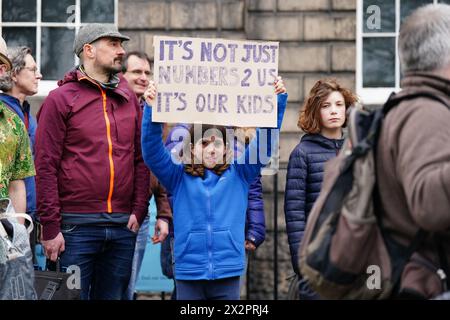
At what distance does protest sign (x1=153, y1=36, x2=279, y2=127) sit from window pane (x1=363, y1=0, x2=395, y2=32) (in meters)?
4.40

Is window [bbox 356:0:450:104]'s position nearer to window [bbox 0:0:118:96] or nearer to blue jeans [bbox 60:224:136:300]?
window [bbox 0:0:118:96]

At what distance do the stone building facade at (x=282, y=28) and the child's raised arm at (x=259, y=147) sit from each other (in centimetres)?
373

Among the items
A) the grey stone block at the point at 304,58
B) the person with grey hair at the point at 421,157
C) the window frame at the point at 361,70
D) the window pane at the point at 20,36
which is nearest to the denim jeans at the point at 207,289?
the person with grey hair at the point at 421,157

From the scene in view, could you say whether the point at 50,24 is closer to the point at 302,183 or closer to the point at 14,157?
the point at 302,183

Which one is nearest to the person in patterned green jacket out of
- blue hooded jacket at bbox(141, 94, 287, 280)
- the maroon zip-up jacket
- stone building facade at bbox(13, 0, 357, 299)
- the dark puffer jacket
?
the maroon zip-up jacket

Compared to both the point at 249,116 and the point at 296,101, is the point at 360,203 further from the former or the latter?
the point at 296,101

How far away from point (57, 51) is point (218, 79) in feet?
15.5

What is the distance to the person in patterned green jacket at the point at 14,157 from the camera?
571 cm

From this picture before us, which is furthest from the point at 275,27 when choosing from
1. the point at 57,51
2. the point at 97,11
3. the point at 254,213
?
the point at 254,213

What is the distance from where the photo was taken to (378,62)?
416 inches

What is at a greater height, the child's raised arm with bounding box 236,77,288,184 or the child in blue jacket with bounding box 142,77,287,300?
the child's raised arm with bounding box 236,77,288,184

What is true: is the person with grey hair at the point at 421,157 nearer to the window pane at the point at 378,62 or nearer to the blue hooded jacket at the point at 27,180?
the blue hooded jacket at the point at 27,180

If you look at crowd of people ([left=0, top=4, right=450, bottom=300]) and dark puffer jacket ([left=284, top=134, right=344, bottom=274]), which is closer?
crowd of people ([left=0, top=4, right=450, bottom=300])

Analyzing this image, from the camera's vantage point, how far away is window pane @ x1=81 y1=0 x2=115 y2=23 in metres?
10.5
